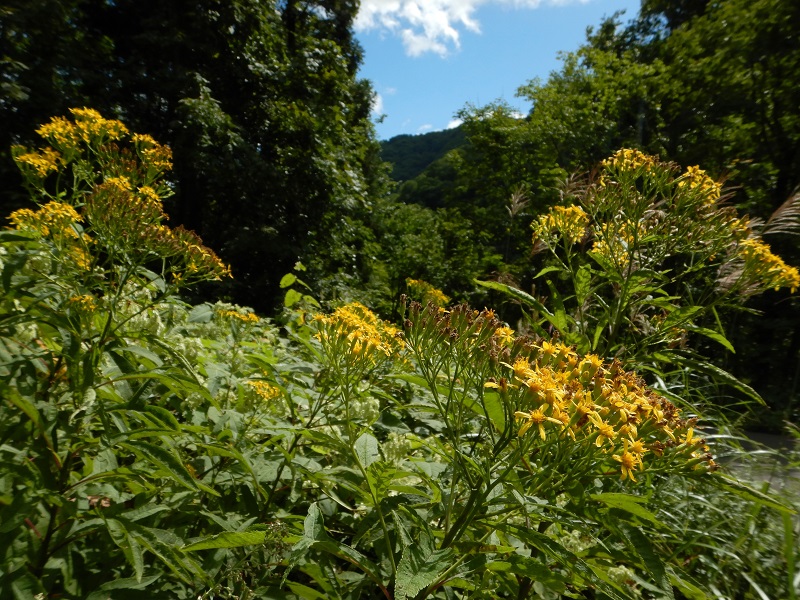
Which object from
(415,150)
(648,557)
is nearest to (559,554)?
(648,557)

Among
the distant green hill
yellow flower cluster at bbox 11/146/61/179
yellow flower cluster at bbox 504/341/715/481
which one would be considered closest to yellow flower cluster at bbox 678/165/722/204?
yellow flower cluster at bbox 504/341/715/481

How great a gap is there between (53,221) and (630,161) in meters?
2.48

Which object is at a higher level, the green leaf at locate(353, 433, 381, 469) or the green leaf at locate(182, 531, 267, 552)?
the green leaf at locate(182, 531, 267, 552)

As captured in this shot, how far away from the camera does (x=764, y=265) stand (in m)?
2.12

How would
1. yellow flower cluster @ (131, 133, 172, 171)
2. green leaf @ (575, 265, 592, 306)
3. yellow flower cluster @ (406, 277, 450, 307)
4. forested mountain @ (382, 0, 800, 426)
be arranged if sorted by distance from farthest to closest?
forested mountain @ (382, 0, 800, 426), yellow flower cluster @ (406, 277, 450, 307), yellow flower cluster @ (131, 133, 172, 171), green leaf @ (575, 265, 592, 306)

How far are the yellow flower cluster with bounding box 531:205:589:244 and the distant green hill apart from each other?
58364 millimetres

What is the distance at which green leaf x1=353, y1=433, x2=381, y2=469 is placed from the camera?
4.77 ft

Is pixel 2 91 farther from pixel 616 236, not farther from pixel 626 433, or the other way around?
pixel 626 433

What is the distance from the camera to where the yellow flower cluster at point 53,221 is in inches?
67.7

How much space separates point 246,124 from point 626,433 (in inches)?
423

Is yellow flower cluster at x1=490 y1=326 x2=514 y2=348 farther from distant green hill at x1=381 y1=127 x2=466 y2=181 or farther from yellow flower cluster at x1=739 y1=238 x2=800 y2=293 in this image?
distant green hill at x1=381 y1=127 x2=466 y2=181

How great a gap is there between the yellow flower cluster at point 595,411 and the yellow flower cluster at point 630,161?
123 centimetres

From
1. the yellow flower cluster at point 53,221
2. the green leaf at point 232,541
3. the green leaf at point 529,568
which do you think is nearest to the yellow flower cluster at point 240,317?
the yellow flower cluster at point 53,221

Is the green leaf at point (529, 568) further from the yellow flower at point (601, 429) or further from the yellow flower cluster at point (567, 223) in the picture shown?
the yellow flower cluster at point (567, 223)
